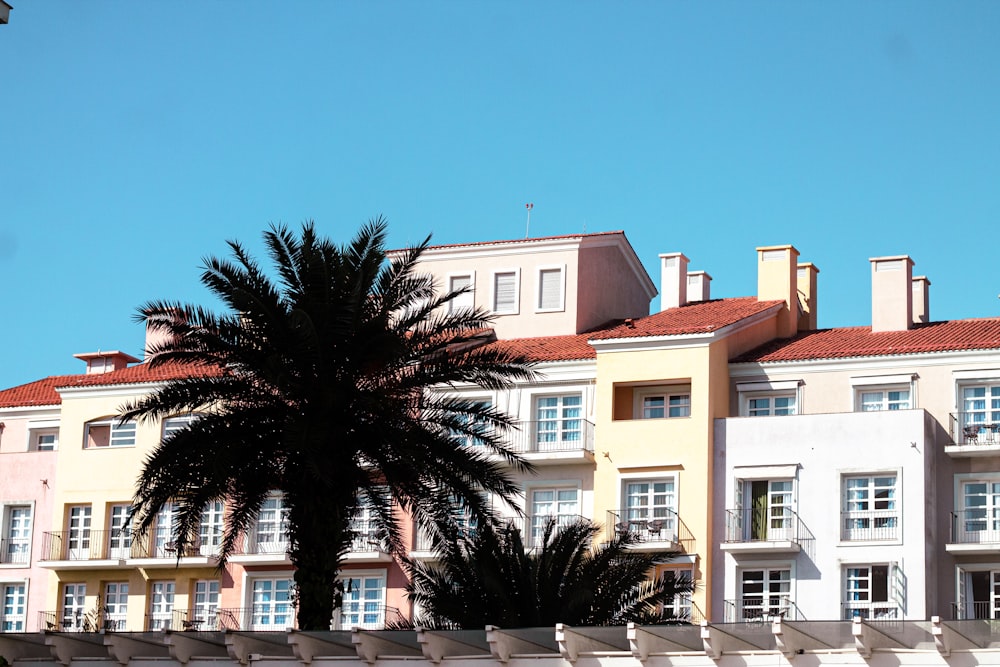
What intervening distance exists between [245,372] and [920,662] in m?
15.5

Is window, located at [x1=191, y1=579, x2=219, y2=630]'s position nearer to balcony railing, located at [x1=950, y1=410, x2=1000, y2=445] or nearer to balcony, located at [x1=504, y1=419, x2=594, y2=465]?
balcony, located at [x1=504, y1=419, x2=594, y2=465]

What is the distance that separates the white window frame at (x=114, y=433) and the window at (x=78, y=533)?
7.33 ft

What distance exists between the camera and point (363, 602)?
192ft

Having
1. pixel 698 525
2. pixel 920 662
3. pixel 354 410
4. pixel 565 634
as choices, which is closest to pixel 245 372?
pixel 354 410

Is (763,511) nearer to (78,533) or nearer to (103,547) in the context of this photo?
(103,547)

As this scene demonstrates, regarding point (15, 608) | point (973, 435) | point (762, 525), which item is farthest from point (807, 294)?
point (15, 608)

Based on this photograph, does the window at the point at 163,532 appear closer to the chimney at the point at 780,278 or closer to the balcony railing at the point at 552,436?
the balcony railing at the point at 552,436

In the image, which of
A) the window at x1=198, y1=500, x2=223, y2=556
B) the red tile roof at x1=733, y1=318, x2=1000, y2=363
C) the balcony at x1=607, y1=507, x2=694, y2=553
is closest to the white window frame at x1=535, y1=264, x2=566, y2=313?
the red tile roof at x1=733, y1=318, x2=1000, y2=363

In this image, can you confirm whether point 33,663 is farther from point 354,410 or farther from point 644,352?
point 644,352

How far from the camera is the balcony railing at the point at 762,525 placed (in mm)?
53812

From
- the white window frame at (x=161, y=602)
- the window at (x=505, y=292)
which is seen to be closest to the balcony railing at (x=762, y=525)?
the window at (x=505, y=292)

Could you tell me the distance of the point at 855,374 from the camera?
56125mm

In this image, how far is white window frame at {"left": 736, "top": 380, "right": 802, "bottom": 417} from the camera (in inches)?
2235

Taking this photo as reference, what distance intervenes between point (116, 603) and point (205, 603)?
3.43 meters
